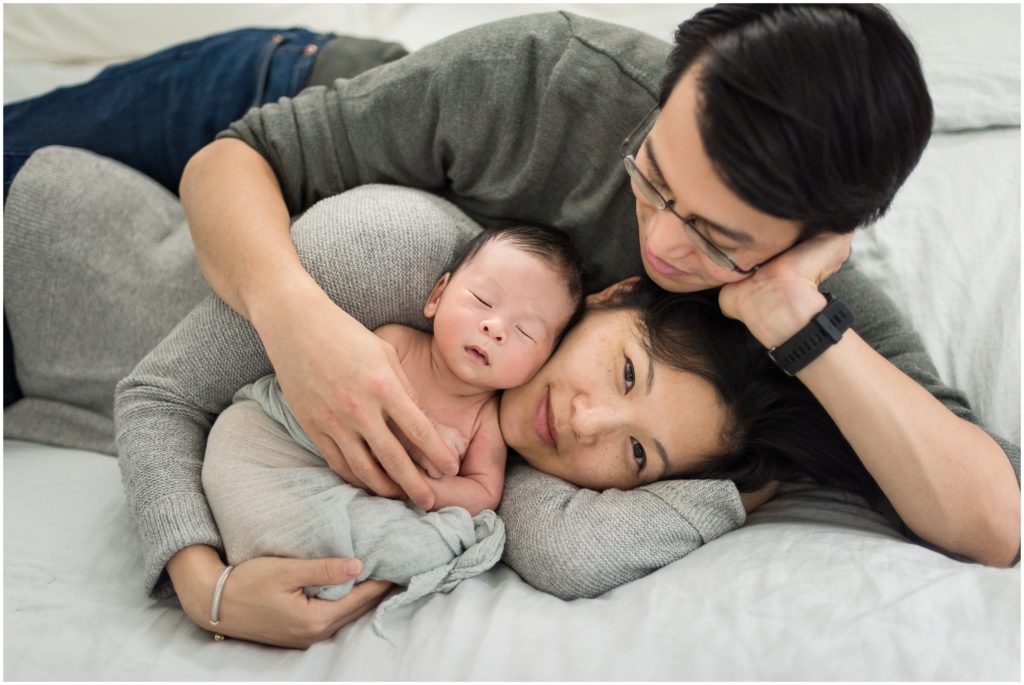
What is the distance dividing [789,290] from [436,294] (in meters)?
0.53

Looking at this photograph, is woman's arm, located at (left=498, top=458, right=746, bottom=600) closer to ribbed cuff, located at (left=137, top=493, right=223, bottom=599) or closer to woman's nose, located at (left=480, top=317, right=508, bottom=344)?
woman's nose, located at (left=480, top=317, right=508, bottom=344)

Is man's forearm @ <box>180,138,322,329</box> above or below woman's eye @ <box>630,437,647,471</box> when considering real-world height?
above

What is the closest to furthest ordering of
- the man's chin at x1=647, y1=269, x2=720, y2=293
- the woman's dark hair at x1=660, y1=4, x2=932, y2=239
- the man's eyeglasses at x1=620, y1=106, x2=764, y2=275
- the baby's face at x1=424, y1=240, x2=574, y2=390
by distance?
1. the woman's dark hair at x1=660, y1=4, x2=932, y2=239
2. the man's eyeglasses at x1=620, y1=106, x2=764, y2=275
3. the man's chin at x1=647, y1=269, x2=720, y2=293
4. the baby's face at x1=424, y1=240, x2=574, y2=390

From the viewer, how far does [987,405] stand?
1367 millimetres

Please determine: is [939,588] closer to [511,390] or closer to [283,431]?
[511,390]

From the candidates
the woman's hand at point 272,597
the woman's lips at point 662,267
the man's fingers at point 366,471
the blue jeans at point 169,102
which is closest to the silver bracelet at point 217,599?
the woman's hand at point 272,597

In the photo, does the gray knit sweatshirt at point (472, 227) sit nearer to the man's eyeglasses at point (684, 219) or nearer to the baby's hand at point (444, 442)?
the baby's hand at point (444, 442)

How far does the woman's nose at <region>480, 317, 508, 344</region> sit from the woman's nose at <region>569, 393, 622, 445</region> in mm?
145

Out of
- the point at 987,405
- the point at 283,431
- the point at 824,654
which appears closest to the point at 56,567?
the point at 283,431

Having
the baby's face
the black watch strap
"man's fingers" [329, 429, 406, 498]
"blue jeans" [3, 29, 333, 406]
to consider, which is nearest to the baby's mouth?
the baby's face

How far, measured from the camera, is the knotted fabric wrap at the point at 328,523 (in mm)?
1071

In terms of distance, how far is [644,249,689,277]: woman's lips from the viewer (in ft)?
3.52

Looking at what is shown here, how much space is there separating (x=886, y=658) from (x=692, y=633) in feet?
0.68

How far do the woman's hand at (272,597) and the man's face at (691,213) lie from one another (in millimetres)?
569
